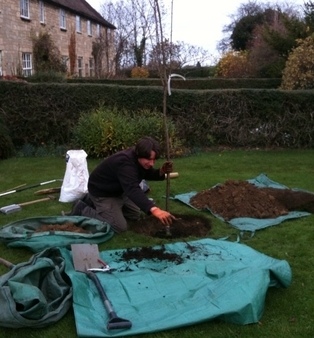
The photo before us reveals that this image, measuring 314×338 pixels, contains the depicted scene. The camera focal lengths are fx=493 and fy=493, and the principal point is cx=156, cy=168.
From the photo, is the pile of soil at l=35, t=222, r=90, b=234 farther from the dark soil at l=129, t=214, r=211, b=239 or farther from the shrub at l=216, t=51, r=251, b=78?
the shrub at l=216, t=51, r=251, b=78

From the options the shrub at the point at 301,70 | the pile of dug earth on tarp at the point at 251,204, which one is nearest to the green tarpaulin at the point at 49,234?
the pile of dug earth on tarp at the point at 251,204

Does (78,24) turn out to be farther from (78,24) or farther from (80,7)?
(80,7)

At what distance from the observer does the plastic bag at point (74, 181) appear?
6.80 m

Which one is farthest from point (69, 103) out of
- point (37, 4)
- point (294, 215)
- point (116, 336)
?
point (37, 4)

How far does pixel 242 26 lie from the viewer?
128 ft

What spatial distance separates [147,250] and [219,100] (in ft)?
24.1

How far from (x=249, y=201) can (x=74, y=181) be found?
7.86 feet

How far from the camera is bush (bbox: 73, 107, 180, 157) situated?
10.2m

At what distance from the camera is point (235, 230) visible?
17.9 ft

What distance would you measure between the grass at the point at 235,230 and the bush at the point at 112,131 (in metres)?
0.40

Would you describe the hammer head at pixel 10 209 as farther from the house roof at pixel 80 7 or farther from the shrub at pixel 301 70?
the house roof at pixel 80 7

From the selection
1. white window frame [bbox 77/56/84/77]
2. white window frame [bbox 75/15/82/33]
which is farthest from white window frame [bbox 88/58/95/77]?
white window frame [bbox 75/15/82/33]

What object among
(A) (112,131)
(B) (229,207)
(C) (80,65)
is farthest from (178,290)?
(C) (80,65)

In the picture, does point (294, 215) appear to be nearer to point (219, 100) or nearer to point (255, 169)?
point (255, 169)
